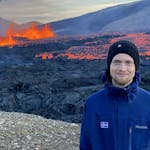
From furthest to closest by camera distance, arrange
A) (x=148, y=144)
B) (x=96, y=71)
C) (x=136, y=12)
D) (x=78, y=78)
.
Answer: (x=136, y=12) < (x=96, y=71) < (x=78, y=78) < (x=148, y=144)

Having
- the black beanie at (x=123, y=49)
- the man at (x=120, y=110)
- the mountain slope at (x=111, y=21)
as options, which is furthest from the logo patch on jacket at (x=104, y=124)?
the mountain slope at (x=111, y=21)

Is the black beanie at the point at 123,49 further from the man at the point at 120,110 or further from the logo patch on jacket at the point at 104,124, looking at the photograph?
the logo patch on jacket at the point at 104,124

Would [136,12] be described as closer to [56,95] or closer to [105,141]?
[56,95]

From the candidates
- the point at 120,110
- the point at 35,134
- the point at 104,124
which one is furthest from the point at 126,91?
the point at 35,134

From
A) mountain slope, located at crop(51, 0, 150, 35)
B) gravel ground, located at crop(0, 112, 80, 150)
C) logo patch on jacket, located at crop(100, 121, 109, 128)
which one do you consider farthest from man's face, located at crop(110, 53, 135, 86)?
mountain slope, located at crop(51, 0, 150, 35)

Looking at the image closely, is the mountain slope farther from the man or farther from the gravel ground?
the man

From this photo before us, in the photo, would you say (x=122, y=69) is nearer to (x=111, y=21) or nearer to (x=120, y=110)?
(x=120, y=110)

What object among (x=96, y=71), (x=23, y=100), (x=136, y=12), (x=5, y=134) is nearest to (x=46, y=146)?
(x=5, y=134)

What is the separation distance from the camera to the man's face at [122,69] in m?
3.61

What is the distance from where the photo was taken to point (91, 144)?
367 centimetres

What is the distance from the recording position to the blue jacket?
3.48 m

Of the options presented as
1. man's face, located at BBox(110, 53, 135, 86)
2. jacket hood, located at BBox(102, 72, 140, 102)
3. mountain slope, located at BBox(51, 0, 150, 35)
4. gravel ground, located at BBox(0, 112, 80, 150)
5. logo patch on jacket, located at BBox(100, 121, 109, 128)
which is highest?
mountain slope, located at BBox(51, 0, 150, 35)

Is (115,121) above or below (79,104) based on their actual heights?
above

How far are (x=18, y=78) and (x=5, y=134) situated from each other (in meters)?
17.3
